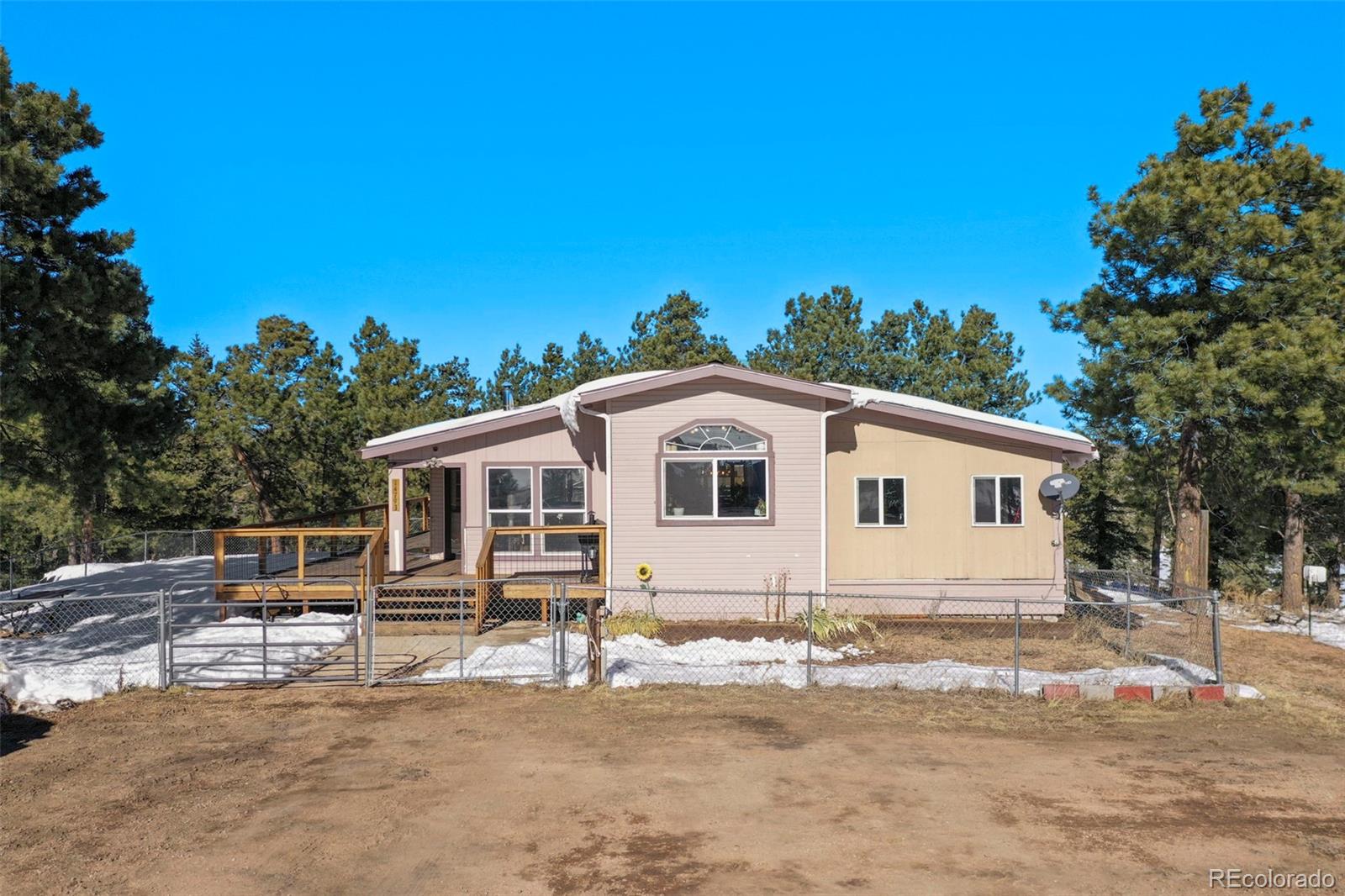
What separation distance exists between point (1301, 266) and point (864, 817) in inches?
620

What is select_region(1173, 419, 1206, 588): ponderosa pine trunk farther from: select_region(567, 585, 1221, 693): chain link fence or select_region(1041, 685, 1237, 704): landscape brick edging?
select_region(1041, 685, 1237, 704): landscape brick edging

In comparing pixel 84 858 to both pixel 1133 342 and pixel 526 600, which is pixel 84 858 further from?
pixel 1133 342

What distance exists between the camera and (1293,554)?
19.7m

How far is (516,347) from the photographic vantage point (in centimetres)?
3123

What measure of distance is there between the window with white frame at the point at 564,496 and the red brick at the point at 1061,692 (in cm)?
853

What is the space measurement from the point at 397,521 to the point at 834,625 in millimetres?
8000

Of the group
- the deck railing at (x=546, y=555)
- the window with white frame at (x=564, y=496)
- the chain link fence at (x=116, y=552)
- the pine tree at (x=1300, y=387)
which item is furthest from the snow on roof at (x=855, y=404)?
the chain link fence at (x=116, y=552)

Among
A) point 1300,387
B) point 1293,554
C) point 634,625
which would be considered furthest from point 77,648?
point 1293,554

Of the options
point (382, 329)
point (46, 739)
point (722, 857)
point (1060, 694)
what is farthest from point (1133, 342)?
point (382, 329)

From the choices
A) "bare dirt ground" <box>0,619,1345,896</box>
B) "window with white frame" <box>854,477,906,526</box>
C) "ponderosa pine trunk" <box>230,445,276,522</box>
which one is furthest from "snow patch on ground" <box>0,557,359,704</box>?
"ponderosa pine trunk" <box>230,445,276,522</box>

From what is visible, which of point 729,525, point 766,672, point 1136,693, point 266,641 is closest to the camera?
point 1136,693

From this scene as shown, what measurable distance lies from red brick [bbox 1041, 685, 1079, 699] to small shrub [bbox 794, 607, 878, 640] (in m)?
4.07

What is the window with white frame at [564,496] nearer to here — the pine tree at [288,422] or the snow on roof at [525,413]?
the snow on roof at [525,413]

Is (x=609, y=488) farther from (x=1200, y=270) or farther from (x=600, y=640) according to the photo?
(x=1200, y=270)
